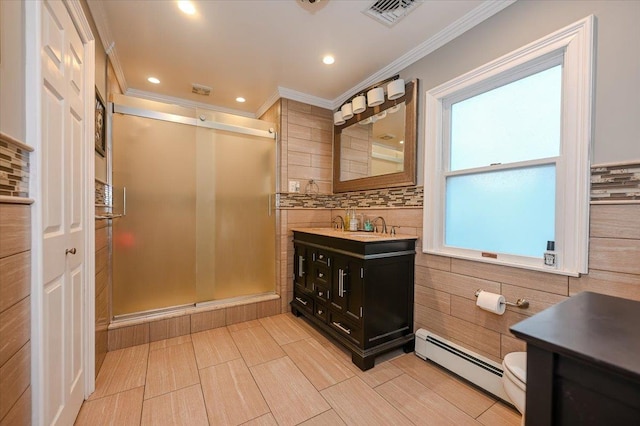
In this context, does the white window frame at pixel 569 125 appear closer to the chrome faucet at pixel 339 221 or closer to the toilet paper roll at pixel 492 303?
the toilet paper roll at pixel 492 303

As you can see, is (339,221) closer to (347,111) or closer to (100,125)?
(347,111)

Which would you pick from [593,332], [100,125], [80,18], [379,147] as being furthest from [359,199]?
[80,18]

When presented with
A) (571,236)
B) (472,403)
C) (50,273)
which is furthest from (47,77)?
(472,403)

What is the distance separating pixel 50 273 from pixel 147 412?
3.13ft

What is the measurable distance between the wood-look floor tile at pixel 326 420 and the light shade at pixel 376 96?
242 centimetres

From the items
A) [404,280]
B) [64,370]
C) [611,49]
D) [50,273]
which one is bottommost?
[64,370]

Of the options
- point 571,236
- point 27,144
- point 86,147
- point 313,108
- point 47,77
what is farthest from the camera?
point 313,108

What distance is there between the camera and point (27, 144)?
911 millimetres

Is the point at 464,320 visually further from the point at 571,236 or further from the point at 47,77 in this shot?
the point at 47,77

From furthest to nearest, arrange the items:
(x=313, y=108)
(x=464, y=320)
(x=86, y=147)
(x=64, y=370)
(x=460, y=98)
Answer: (x=313, y=108) → (x=460, y=98) → (x=464, y=320) → (x=86, y=147) → (x=64, y=370)

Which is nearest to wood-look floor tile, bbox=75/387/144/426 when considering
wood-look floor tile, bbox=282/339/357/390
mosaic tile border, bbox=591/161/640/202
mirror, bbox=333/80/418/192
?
wood-look floor tile, bbox=282/339/357/390

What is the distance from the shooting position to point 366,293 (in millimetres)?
1885

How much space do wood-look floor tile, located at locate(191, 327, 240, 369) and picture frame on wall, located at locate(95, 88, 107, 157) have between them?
1688 mm

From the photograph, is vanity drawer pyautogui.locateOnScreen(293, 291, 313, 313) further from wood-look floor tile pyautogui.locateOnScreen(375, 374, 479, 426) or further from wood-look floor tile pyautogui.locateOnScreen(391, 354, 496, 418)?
wood-look floor tile pyautogui.locateOnScreen(375, 374, 479, 426)
